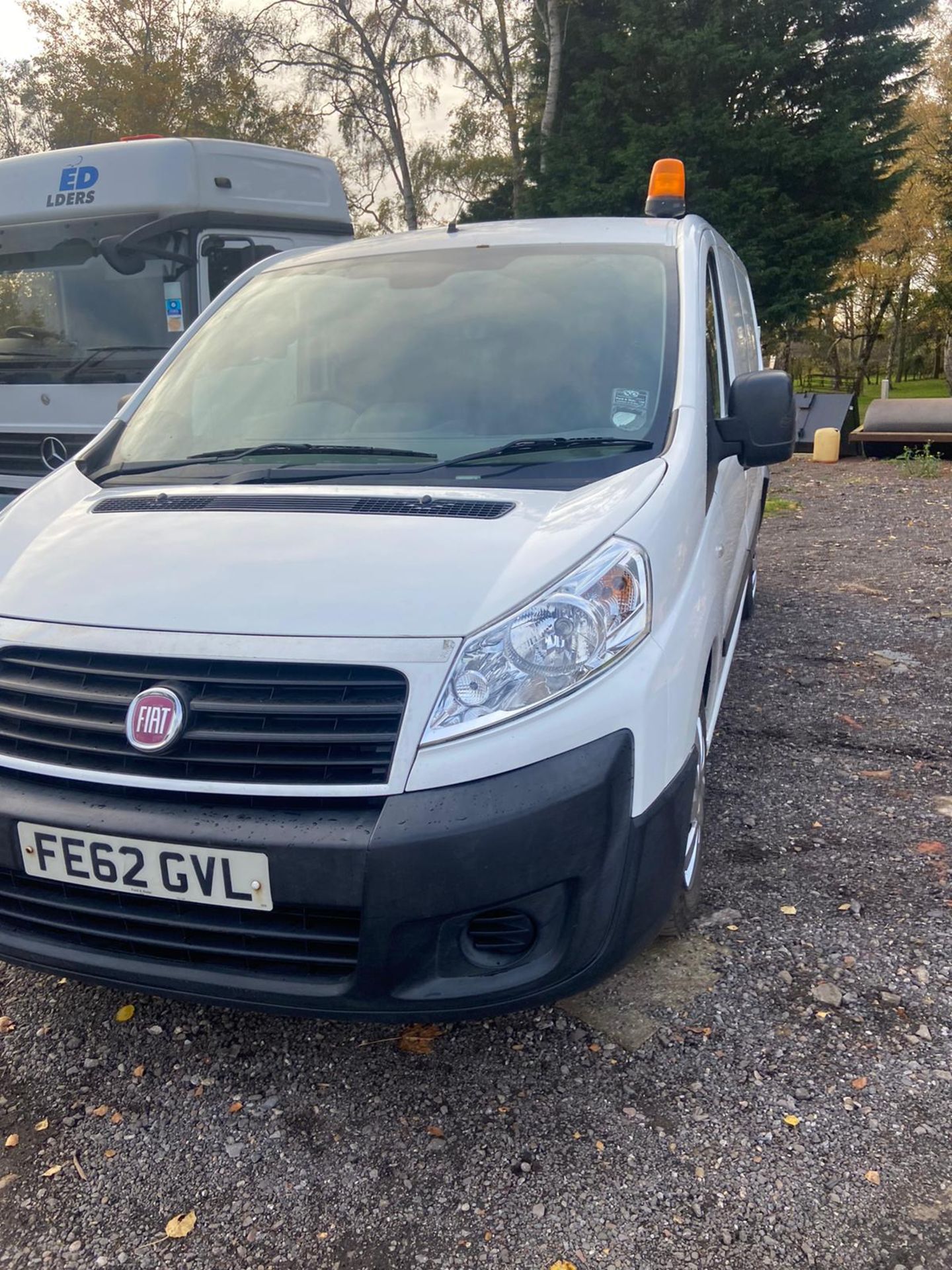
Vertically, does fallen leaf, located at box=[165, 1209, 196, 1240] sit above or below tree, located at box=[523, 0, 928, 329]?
below

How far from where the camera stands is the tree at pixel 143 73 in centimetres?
2277

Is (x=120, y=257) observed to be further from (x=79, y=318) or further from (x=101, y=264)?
(x=79, y=318)

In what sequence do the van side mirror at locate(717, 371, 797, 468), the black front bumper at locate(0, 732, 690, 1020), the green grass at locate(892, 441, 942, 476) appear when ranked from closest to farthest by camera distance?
1. the black front bumper at locate(0, 732, 690, 1020)
2. the van side mirror at locate(717, 371, 797, 468)
3. the green grass at locate(892, 441, 942, 476)

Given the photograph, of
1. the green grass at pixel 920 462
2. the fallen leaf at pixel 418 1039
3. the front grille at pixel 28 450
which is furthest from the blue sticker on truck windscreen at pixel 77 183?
the green grass at pixel 920 462

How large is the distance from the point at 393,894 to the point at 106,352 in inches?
222

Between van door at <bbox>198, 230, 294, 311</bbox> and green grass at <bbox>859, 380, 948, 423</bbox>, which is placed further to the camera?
green grass at <bbox>859, 380, 948, 423</bbox>

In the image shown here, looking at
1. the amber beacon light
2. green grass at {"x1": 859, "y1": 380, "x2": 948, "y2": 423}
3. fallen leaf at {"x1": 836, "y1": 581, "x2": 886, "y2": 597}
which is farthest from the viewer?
green grass at {"x1": 859, "y1": 380, "x2": 948, "y2": 423}

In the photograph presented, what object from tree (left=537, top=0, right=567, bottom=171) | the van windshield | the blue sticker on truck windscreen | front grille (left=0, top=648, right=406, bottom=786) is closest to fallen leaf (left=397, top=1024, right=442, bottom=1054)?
front grille (left=0, top=648, right=406, bottom=786)

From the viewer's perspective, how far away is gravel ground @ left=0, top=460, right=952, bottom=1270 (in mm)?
1999

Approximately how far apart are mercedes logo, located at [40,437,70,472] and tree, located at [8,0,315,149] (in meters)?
18.9

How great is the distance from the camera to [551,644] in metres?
2.11

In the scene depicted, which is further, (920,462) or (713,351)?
(920,462)

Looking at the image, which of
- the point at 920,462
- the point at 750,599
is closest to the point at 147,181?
the point at 750,599

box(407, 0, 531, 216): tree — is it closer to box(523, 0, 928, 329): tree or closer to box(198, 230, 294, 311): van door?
box(523, 0, 928, 329): tree
